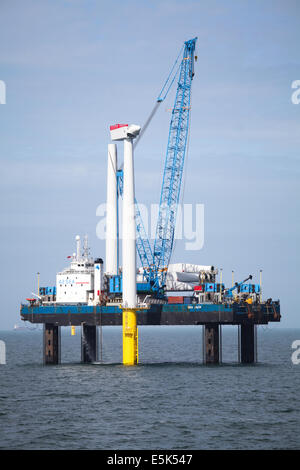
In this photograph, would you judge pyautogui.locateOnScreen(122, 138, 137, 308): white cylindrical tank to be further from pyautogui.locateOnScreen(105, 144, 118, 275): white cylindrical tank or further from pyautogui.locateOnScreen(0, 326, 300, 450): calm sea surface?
pyautogui.locateOnScreen(105, 144, 118, 275): white cylindrical tank

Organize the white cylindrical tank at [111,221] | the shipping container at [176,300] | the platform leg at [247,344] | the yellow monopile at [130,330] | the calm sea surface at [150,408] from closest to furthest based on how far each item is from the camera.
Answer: the calm sea surface at [150,408], the yellow monopile at [130,330], the platform leg at [247,344], the shipping container at [176,300], the white cylindrical tank at [111,221]

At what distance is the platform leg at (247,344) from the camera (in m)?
103

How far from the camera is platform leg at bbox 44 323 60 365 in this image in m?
106

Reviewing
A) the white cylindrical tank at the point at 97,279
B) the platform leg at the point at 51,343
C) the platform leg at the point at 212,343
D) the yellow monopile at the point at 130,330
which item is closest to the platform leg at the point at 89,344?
the platform leg at the point at 51,343

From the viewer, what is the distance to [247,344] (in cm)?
10356

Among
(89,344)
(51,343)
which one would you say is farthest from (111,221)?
(51,343)

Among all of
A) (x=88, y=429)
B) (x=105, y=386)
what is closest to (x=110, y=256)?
(x=105, y=386)

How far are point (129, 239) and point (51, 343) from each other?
79.6 ft

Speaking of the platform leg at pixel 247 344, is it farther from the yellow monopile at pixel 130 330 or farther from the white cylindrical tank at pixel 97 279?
the white cylindrical tank at pixel 97 279

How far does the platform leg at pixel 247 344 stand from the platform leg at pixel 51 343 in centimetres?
2643

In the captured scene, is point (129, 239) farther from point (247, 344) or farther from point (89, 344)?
point (247, 344)

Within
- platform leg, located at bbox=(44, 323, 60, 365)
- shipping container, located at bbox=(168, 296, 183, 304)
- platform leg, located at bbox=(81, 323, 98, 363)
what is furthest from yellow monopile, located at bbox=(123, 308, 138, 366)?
platform leg, located at bbox=(44, 323, 60, 365)
